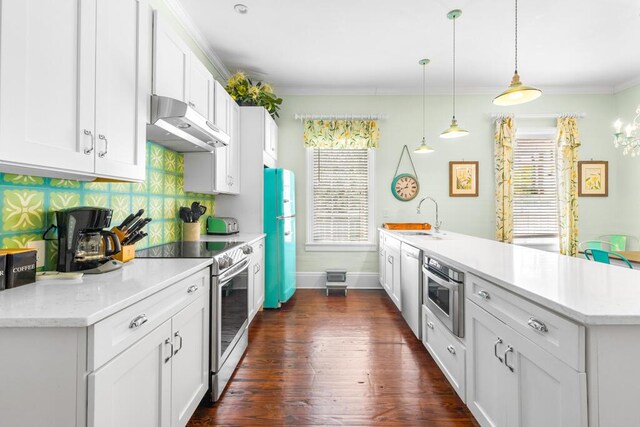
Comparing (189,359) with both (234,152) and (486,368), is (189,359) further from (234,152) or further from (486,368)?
(234,152)

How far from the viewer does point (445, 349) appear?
2008 millimetres

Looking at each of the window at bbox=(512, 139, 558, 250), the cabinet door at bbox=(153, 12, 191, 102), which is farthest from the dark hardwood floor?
the window at bbox=(512, 139, 558, 250)

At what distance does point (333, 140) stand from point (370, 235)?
143 cm

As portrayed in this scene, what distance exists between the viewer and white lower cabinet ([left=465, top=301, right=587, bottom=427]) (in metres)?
0.99

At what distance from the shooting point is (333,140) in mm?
4324

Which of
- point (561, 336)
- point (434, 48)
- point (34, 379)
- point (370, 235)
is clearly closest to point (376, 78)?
point (434, 48)

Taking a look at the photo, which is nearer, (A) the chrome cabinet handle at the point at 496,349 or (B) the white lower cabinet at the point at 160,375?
(B) the white lower cabinet at the point at 160,375

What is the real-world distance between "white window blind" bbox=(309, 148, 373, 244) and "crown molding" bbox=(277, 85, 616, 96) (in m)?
0.81

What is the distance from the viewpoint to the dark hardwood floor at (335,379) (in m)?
1.77

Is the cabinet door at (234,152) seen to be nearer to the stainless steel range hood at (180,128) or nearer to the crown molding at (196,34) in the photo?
the stainless steel range hood at (180,128)

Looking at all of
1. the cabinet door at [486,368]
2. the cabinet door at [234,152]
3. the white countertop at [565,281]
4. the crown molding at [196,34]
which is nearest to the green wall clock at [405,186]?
the cabinet door at [234,152]

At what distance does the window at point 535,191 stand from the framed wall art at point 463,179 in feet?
1.83

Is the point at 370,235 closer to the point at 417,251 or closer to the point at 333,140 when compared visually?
the point at 333,140

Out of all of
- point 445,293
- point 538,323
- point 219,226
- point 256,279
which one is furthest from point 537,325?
point 219,226
